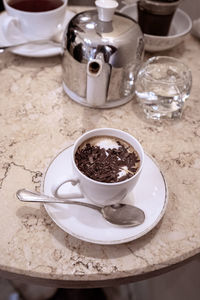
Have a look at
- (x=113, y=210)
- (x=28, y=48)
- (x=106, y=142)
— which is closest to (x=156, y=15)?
(x=28, y=48)

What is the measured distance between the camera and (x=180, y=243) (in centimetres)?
58

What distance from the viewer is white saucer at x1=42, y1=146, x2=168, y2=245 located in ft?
1.82

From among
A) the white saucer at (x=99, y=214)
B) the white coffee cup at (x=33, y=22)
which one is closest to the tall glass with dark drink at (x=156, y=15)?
the white coffee cup at (x=33, y=22)

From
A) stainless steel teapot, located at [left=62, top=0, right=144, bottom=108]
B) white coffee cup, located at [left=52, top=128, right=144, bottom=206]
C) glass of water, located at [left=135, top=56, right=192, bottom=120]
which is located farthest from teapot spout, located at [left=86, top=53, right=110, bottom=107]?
white coffee cup, located at [left=52, top=128, right=144, bottom=206]

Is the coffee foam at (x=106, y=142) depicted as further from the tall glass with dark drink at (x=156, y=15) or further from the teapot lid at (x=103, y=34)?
the tall glass with dark drink at (x=156, y=15)

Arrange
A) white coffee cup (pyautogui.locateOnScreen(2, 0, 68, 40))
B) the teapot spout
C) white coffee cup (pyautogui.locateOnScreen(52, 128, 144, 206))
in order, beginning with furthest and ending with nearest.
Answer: white coffee cup (pyautogui.locateOnScreen(2, 0, 68, 40)) → the teapot spout → white coffee cup (pyautogui.locateOnScreen(52, 128, 144, 206))

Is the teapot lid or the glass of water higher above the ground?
the teapot lid

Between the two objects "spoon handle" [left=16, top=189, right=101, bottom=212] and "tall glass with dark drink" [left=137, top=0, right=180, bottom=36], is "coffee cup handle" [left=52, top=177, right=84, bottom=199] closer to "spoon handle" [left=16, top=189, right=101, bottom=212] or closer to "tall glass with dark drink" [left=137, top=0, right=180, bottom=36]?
"spoon handle" [left=16, top=189, right=101, bottom=212]

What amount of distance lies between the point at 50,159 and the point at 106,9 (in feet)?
1.19

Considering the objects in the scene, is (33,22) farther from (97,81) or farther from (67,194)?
(67,194)

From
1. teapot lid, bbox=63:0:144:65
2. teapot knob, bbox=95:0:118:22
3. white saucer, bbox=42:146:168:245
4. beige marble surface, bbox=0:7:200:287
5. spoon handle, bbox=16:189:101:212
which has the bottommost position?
beige marble surface, bbox=0:7:200:287

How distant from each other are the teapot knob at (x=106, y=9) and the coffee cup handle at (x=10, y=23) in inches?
10.2

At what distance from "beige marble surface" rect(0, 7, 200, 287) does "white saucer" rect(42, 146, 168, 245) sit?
3 cm

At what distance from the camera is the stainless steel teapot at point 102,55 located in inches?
30.0
